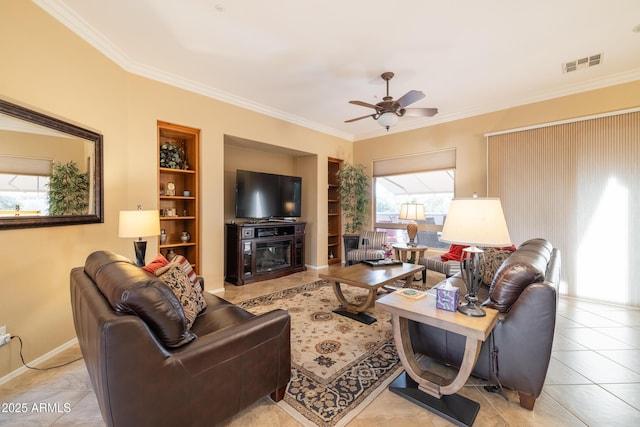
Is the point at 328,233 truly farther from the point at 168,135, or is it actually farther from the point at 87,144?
the point at 87,144

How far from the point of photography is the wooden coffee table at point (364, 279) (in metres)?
2.85

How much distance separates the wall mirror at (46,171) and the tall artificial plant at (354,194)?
163 inches

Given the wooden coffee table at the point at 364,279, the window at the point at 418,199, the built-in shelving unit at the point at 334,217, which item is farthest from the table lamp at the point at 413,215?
the built-in shelving unit at the point at 334,217

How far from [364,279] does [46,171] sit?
9.84ft

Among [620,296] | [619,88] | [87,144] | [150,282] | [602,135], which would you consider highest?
[619,88]

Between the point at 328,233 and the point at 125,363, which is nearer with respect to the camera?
the point at 125,363

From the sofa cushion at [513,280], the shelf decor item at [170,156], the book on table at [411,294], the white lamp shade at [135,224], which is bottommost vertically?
the book on table at [411,294]

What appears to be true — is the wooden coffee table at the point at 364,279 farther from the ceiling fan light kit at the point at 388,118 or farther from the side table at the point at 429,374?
the ceiling fan light kit at the point at 388,118

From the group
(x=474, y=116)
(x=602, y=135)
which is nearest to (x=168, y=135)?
(x=474, y=116)

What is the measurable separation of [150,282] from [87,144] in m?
2.06

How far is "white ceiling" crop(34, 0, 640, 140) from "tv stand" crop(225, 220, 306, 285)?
2069 mm

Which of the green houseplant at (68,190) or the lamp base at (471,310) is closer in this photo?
the lamp base at (471,310)

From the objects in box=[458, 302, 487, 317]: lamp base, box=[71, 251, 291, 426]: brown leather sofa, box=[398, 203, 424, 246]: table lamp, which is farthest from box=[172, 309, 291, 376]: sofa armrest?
box=[398, 203, 424, 246]: table lamp

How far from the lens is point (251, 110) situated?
14.1 ft
